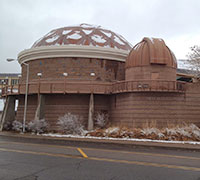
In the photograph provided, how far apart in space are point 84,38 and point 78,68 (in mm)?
4915

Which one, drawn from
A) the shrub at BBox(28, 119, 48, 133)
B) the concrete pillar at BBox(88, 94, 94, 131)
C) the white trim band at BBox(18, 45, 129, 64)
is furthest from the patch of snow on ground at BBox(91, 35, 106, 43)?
the shrub at BBox(28, 119, 48, 133)

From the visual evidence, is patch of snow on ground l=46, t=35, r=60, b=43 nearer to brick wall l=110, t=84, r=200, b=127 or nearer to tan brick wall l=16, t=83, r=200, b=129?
tan brick wall l=16, t=83, r=200, b=129

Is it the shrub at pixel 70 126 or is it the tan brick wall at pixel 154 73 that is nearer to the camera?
the shrub at pixel 70 126

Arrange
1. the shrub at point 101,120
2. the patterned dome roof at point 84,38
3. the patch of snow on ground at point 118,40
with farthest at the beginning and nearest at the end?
the patch of snow on ground at point 118,40, the patterned dome roof at point 84,38, the shrub at point 101,120

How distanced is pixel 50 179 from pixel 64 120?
51.4ft

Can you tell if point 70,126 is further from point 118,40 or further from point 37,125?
point 118,40

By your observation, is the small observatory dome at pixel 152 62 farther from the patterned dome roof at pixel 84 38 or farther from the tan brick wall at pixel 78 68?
the patterned dome roof at pixel 84 38

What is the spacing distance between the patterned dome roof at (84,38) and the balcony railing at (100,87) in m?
6.48

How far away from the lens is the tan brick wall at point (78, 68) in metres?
27.0

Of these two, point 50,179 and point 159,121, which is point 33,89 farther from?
point 50,179

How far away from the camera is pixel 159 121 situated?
20875 mm

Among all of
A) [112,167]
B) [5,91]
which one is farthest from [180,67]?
[112,167]

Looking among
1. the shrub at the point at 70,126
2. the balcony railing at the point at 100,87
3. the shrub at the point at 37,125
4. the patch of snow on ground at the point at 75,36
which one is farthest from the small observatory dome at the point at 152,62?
the shrub at the point at 37,125

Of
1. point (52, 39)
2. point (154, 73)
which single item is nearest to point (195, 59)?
point (154, 73)
